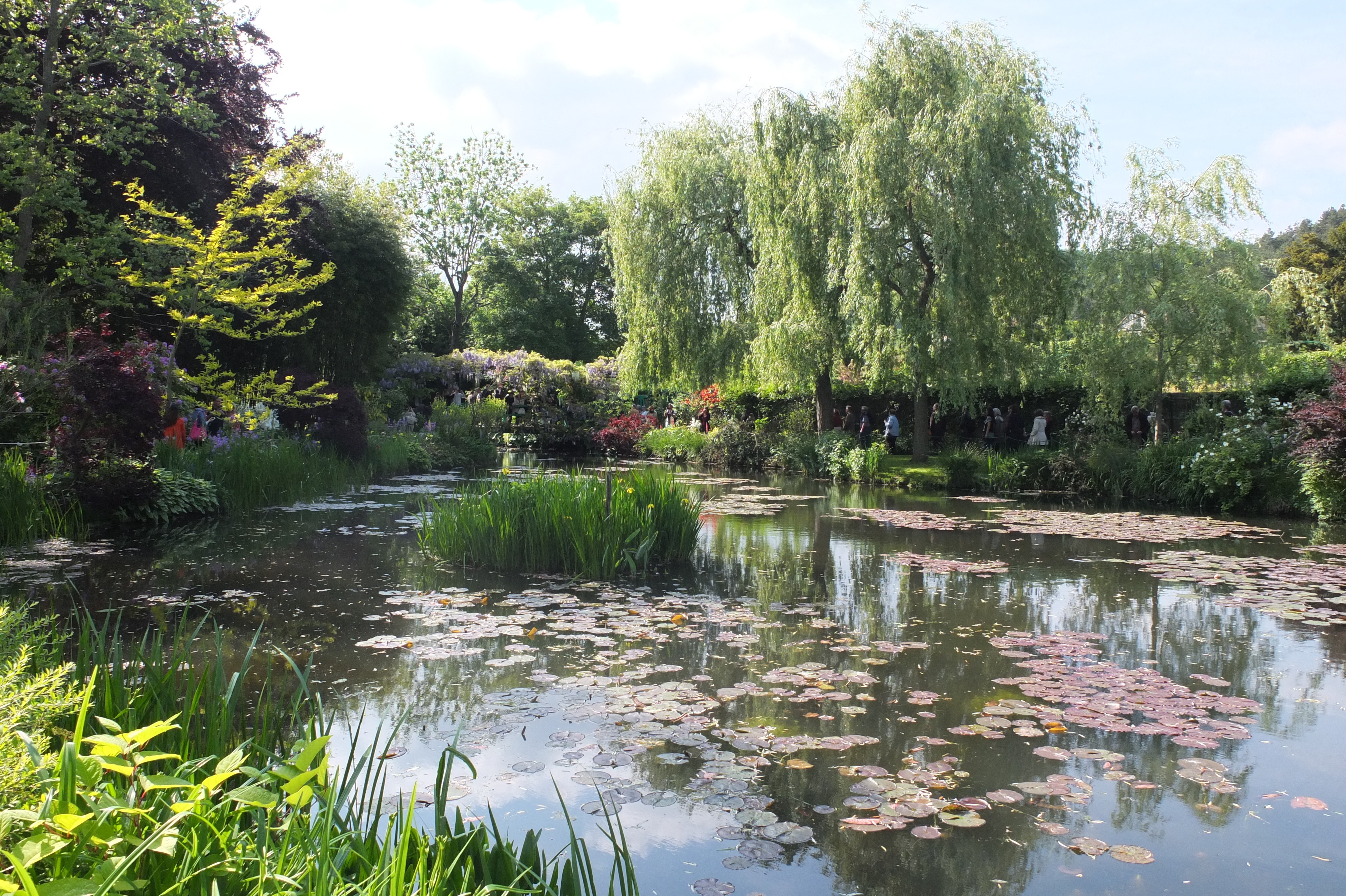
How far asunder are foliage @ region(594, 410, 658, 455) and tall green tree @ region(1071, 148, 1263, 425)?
14.5 m

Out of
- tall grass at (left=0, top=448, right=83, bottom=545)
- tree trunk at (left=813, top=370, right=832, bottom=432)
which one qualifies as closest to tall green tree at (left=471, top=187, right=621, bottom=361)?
tree trunk at (left=813, top=370, right=832, bottom=432)

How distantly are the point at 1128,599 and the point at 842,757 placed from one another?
4.84 metres

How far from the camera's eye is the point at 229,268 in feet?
36.0

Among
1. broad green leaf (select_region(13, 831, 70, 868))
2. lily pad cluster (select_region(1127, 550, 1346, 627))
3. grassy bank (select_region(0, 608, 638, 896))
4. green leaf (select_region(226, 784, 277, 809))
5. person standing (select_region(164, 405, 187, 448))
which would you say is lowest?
lily pad cluster (select_region(1127, 550, 1346, 627))

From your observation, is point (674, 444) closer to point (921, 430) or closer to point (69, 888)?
point (921, 430)

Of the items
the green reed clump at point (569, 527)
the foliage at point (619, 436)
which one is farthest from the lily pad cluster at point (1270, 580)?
the foliage at point (619, 436)

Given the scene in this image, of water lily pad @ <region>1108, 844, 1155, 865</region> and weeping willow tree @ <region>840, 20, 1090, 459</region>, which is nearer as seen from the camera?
water lily pad @ <region>1108, 844, 1155, 865</region>

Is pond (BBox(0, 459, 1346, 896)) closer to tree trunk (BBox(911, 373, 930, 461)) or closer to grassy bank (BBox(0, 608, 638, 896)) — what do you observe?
grassy bank (BBox(0, 608, 638, 896))

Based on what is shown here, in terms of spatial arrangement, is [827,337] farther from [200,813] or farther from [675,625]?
[200,813]

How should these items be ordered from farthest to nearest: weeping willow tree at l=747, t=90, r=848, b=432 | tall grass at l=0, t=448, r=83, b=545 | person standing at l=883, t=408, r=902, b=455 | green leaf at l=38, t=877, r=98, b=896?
person standing at l=883, t=408, r=902, b=455, weeping willow tree at l=747, t=90, r=848, b=432, tall grass at l=0, t=448, r=83, b=545, green leaf at l=38, t=877, r=98, b=896

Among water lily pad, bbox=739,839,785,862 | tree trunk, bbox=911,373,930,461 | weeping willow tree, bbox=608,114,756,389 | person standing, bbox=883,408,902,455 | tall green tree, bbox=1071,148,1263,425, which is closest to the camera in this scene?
water lily pad, bbox=739,839,785,862

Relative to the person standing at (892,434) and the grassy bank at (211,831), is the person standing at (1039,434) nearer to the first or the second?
the person standing at (892,434)

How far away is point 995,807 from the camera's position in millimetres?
3398

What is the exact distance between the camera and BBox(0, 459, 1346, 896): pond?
315cm
